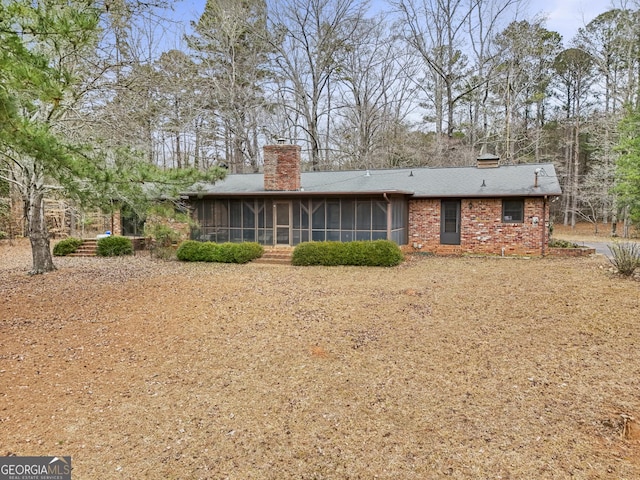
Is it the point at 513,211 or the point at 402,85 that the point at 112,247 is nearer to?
the point at 513,211

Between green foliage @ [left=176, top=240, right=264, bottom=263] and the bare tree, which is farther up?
the bare tree

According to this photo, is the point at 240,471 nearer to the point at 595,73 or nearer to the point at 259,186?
the point at 259,186

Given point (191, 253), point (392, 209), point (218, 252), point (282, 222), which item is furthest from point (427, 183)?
point (191, 253)

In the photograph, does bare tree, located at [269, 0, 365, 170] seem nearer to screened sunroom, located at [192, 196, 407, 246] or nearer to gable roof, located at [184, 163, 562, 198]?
gable roof, located at [184, 163, 562, 198]

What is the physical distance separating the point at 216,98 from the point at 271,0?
21.2 ft

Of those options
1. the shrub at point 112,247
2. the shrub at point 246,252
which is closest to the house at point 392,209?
the shrub at point 246,252

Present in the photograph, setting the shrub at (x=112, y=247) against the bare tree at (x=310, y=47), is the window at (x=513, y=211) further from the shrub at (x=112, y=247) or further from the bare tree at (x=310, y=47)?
the shrub at (x=112, y=247)

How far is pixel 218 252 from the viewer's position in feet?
41.1

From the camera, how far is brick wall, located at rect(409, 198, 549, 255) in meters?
12.9

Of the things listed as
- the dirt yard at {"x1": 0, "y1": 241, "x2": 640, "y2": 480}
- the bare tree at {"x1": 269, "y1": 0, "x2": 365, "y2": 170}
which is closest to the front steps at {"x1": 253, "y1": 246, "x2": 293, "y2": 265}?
the dirt yard at {"x1": 0, "y1": 241, "x2": 640, "y2": 480}

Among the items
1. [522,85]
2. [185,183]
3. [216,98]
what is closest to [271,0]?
[216,98]

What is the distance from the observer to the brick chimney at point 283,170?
551 inches

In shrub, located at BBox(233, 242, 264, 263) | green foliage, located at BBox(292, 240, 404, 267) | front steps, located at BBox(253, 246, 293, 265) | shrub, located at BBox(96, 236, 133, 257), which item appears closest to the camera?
green foliage, located at BBox(292, 240, 404, 267)

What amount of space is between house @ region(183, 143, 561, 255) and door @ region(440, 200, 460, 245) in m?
0.03
